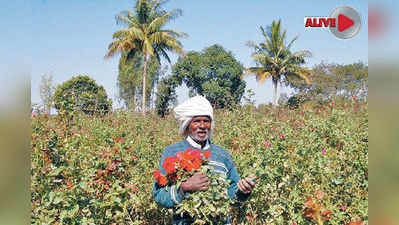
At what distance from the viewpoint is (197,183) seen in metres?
1.52

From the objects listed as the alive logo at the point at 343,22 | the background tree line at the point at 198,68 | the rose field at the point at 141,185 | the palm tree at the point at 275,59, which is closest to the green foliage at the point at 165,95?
the background tree line at the point at 198,68

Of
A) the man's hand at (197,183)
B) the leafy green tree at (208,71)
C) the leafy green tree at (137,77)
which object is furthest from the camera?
the leafy green tree at (208,71)

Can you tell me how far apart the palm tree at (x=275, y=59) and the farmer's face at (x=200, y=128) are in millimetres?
24859

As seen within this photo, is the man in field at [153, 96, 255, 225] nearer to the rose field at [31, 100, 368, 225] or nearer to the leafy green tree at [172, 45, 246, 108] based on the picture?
the rose field at [31, 100, 368, 225]

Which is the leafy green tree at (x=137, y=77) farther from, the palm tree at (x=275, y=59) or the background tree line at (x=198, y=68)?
the palm tree at (x=275, y=59)

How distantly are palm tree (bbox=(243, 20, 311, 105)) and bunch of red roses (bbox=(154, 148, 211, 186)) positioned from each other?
2530 cm

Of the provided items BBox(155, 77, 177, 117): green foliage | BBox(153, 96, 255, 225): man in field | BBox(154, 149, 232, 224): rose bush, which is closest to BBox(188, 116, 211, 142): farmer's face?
BBox(153, 96, 255, 225): man in field

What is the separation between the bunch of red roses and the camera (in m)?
1.55

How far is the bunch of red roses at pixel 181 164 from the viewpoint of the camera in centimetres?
155

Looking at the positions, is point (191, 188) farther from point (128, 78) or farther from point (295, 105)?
point (128, 78)

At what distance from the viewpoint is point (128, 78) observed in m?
37.6

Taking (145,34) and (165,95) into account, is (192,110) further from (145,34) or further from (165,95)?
(165,95)

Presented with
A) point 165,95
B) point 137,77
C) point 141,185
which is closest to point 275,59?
point 165,95
